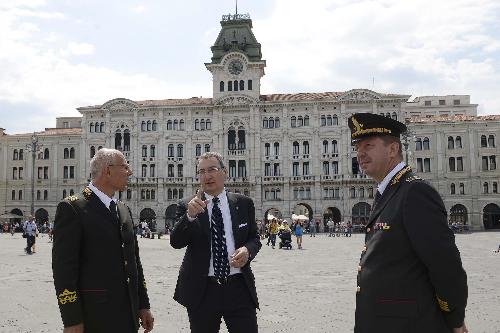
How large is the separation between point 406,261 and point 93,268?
2.25 m

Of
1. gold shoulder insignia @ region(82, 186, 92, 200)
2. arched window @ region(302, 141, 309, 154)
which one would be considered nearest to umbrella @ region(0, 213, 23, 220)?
arched window @ region(302, 141, 309, 154)

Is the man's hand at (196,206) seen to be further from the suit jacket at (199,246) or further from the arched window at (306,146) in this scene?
the arched window at (306,146)

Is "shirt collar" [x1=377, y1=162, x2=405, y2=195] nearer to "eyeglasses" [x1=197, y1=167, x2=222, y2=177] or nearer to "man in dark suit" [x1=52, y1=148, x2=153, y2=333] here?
"eyeglasses" [x1=197, y1=167, x2=222, y2=177]

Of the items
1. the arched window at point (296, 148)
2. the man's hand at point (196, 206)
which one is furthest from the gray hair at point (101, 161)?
the arched window at point (296, 148)

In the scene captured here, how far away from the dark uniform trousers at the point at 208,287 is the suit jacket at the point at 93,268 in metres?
0.50

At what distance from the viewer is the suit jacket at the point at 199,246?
176 inches

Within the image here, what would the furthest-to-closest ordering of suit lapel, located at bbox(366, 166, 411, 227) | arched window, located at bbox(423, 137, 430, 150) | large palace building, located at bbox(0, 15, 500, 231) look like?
1. arched window, located at bbox(423, 137, 430, 150)
2. large palace building, located at bbox(0, 15, 500, 231)
3. suit lapel, located at bbox(366, 166, 411, 227)

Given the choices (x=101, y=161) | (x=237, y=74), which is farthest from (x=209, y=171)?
(x=237, y=74)

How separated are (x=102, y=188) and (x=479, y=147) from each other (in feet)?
192

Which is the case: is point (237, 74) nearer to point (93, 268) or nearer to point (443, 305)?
point (93, 268)

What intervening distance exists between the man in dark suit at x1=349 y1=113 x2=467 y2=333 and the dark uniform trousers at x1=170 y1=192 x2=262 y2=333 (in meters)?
1.26

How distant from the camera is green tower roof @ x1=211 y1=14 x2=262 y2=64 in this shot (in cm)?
5988

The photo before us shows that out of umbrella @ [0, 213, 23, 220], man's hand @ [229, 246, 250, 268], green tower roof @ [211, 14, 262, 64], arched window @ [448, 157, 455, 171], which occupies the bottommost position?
man's hand @ [229, 246, 250, 268]

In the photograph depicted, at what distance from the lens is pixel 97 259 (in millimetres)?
3941
